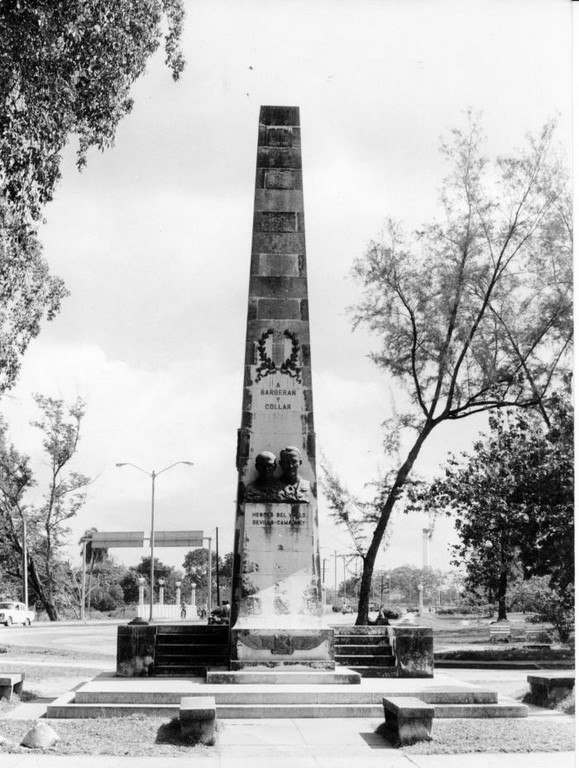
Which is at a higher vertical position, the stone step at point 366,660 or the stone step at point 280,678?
the stone step at point 280,678

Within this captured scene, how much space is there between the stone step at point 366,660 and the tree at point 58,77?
10.1m

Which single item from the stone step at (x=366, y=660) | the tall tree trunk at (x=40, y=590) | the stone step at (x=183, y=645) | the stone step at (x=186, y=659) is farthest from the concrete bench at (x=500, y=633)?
the tall tree trunk at (x=40, y=590)

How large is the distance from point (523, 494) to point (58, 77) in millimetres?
14038

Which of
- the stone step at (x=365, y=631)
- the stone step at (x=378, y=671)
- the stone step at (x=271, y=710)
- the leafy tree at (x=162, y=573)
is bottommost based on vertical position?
the leafy tree at (x=162, y=573)

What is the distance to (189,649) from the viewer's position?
14.7 meters

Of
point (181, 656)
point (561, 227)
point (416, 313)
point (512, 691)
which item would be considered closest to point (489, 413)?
point (416, 313)

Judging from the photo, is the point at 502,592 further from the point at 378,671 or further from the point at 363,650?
the point at 378,671

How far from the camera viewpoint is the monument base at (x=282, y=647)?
1304 centimetres

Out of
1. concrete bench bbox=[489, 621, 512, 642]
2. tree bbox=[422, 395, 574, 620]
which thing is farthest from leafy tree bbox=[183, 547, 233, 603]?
tree bbox=[422, 395, 574, 620]

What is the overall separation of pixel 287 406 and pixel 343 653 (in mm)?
4377

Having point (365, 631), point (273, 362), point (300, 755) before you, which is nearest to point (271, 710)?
point (300, 755)

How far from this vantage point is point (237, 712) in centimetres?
1087

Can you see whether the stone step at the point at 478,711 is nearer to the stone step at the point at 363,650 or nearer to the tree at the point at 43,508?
the stone step at the point at 363,650

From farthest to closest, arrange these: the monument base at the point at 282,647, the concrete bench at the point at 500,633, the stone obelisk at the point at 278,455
Answer: 1. the concrete bench at the point at 500,633
2. the stone obelisk at the point at 278,455
3. the monument base at the point at 282,647
